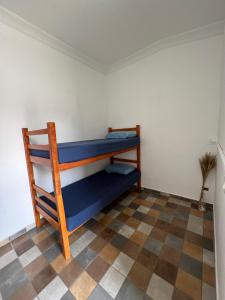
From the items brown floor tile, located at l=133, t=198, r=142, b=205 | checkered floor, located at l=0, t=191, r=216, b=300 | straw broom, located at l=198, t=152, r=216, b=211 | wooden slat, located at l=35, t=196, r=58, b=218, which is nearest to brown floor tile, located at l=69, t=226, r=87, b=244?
checkered floor, located at l=0, t=191, r=216, b=300

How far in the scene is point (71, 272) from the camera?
1162mm

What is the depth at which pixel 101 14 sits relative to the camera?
1.49 meters

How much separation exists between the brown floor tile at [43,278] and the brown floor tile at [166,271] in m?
0.92

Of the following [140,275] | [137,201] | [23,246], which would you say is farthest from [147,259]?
[23,246]

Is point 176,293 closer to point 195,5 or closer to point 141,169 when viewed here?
point 141,169

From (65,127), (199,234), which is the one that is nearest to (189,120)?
(199,234)

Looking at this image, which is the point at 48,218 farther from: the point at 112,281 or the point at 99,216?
the point at 112,281

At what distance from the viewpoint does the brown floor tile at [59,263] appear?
1199 millimetres

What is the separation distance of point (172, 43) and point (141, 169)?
83.8 inches

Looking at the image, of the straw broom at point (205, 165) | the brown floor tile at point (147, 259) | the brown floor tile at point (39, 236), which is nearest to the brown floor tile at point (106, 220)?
the brown floor tile at point (147, 259)

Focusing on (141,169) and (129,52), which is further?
(141,169)

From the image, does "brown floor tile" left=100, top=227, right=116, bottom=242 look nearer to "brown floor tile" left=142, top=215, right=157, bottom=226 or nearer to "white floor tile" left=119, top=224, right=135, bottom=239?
"white floor tile" left=119, top=224, right=135, bottom=239

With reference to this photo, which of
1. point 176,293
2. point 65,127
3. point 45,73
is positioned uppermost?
point 45,73

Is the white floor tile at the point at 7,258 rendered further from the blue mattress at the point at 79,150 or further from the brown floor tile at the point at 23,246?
the blue mattress at the point at 79,150
